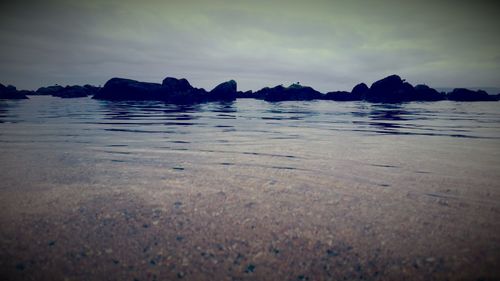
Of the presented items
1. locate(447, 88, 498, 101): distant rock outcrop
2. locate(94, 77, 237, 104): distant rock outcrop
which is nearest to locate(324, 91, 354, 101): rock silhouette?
locate(447, 88, 498, 101): distant rock outcrop

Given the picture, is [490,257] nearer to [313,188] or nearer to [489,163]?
[313,188]

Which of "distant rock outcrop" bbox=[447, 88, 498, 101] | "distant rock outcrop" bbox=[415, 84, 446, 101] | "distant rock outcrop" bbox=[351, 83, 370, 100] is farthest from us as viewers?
"distant rock outcrop" bbox=[351, 83, 370, 100]

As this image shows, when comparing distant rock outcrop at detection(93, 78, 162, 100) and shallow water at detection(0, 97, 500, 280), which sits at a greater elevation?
distant rock outcrop at detection(93, 78, 162, 100)

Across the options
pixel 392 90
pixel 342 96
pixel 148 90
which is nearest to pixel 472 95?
pixel 392 90

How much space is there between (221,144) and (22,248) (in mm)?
7834

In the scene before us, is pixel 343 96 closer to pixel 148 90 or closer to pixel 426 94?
pixel 426 94

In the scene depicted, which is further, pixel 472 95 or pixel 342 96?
pixel 342 96

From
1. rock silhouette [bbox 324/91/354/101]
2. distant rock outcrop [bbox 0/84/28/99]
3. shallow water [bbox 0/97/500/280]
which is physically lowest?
shallow water [bbox 0/97/500/280]

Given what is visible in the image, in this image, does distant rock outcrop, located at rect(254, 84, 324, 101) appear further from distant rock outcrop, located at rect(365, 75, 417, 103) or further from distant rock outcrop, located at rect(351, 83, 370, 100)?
distant rock outcrop, located at rect(365, 75, 417, 103)

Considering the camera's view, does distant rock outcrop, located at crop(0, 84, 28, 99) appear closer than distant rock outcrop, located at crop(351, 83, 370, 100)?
Yes

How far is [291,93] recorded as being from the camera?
99.4 meters

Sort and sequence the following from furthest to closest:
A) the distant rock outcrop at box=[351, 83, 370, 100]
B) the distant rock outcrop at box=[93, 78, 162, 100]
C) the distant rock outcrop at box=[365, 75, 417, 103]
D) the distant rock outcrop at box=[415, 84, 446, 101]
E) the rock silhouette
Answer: the distant rock outcrop at box=[351, 83, 370, 100], the rock silhouette, the distant rock outcrop at box=[365, 75, 417, 103], the distant rock outcrop at box=[93, 78, 162, 100], the distant rock outcrop at box=[415, 84, 446, 101]

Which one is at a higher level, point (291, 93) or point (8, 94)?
point (291, 93)

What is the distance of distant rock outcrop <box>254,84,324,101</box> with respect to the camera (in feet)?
317
